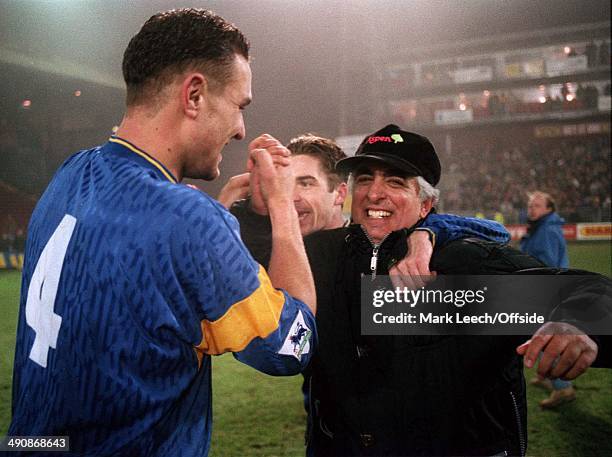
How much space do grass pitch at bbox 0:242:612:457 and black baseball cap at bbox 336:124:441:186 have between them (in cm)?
264

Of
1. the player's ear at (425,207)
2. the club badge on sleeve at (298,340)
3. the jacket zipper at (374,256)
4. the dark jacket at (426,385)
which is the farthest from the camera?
the player's ear at (425,207)

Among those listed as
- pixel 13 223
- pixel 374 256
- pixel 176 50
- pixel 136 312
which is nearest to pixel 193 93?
pixel 176 50

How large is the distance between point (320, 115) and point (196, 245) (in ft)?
74.0

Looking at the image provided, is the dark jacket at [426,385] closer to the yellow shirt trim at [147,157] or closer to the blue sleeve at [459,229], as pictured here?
the blue sleeve at [459,229]

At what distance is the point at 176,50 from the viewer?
137 cm

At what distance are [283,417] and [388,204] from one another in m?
3.02

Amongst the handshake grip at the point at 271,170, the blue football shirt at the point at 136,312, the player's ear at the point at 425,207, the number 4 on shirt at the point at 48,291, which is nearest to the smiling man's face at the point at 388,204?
the player's ear at the point at 425,207

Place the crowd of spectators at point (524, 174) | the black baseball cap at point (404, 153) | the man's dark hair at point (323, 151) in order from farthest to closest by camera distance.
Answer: the crowd of spectators at point (524, 174) → the man's dark hair at point (323, 151) → the black baseball cap at point (404, 153)

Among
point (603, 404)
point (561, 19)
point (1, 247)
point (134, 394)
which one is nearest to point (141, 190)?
point (134, 394)

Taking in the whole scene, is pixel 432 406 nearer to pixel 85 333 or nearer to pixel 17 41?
pixel 85 333

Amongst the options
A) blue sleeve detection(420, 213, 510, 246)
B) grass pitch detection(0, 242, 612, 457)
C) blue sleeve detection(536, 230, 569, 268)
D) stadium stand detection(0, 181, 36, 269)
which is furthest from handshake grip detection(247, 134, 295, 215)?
stadium stand detection(0, 181, 36, 269)

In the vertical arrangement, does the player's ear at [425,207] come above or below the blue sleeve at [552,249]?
below

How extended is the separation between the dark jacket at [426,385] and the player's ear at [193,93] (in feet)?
3.06

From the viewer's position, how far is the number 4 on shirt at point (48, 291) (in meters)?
1.26
